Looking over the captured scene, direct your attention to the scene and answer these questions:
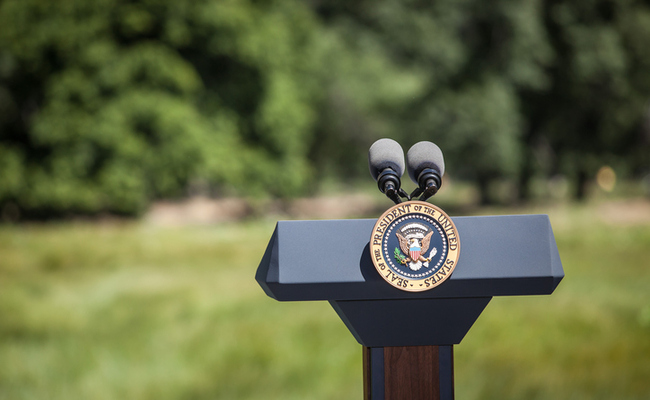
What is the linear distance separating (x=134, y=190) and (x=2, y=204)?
13.6ft

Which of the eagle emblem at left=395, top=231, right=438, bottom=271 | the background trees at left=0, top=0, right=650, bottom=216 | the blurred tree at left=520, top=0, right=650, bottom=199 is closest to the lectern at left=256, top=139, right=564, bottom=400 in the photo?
the eagle emblem at left=395, top=231, right=438, bottom=271

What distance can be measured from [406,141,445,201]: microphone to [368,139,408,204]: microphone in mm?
56

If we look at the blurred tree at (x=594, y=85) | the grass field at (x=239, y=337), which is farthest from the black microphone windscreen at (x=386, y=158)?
the blurred tree at (x=594, y=85)

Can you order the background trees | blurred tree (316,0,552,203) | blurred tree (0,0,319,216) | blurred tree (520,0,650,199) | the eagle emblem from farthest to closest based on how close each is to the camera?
blurred tree (520,0,650,199)
blurred tree (316,0,552,203)
the background trees
blurred tree (0,0,319,216)
the eagle emblem

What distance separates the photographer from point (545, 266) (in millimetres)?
2064

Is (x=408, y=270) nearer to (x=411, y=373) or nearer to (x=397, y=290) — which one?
(x=397, y=290)

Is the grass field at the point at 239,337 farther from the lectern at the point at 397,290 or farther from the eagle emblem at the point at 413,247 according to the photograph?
the eagle emblem at the point at 413,247

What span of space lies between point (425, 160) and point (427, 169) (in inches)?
1.2

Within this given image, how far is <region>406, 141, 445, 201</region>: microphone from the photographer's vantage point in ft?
7.21

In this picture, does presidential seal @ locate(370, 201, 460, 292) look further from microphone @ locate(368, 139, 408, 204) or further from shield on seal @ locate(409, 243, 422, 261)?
microphone @ locate(368, 139, 408, 204)

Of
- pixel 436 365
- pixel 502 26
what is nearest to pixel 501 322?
pixel 436 365

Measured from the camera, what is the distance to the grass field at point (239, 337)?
18.2ft

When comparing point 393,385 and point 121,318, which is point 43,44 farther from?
point 393,385

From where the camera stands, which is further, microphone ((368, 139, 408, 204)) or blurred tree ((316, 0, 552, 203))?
blurred tree ((316, 0, 552, 203))
